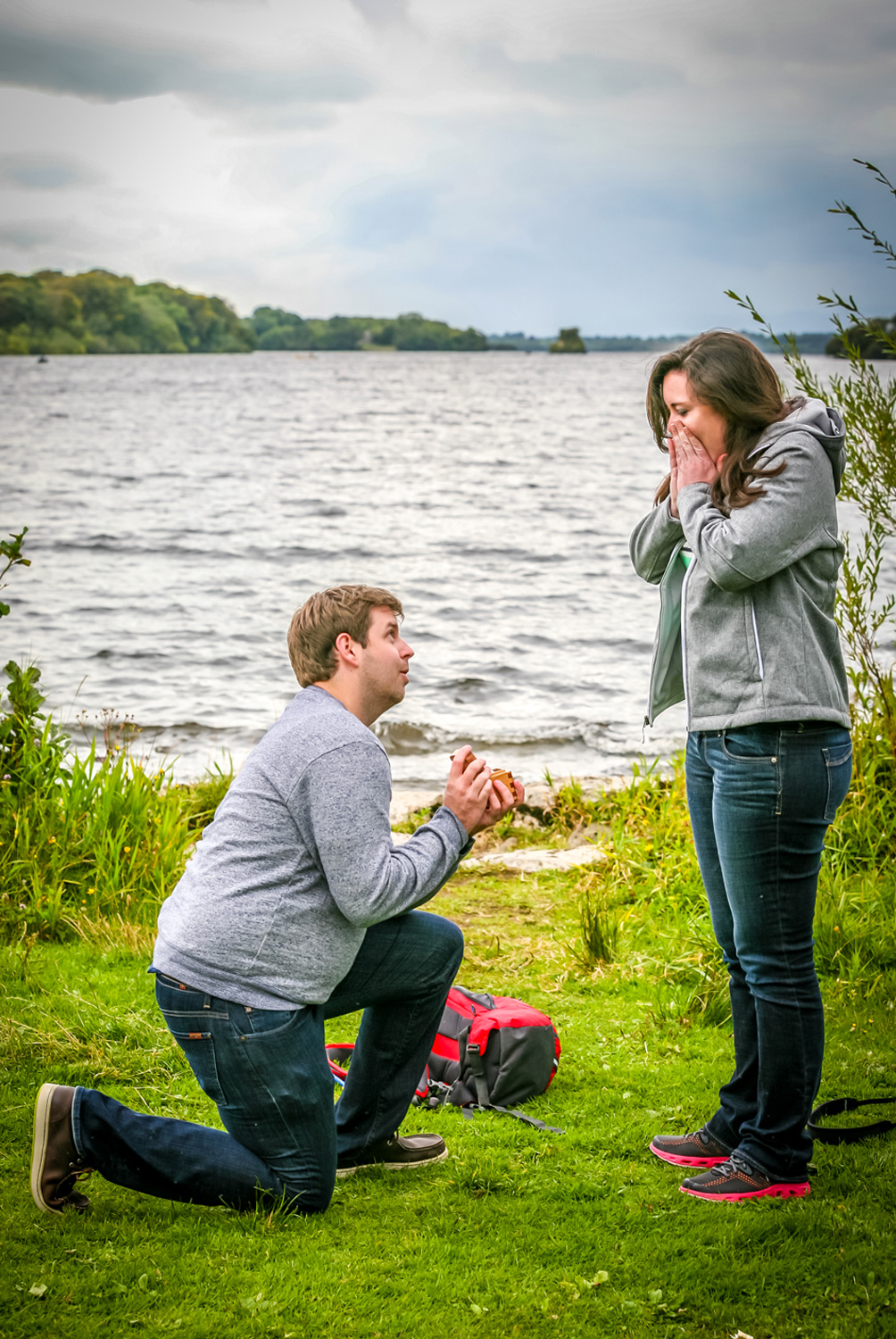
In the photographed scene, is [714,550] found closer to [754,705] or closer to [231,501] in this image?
[754,705]

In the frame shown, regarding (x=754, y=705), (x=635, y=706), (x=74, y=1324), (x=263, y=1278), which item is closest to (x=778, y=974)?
(x=754, y=705)

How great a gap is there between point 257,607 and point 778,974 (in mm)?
15458

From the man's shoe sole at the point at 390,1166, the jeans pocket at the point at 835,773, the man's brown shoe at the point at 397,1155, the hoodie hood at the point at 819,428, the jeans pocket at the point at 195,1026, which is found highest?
the hoodie hood at the point at 819,428

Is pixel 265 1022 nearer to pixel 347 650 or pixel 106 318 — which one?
pixel 347 650

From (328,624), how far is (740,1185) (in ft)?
6.60

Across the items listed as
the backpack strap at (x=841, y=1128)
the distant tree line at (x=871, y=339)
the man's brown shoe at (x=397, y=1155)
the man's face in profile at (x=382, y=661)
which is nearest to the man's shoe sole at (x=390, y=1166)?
the man's brown shoe at (x=397, y=1155)

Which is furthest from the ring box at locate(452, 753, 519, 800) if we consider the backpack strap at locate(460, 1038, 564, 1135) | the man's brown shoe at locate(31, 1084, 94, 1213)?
the man's brown shoe at locate(31, 1084, 94, 1213)

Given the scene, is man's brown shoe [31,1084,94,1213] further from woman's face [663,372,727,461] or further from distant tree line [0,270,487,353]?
distant tree line [0,270,487,353]

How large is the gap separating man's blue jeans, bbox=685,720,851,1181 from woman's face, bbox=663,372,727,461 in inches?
32.8

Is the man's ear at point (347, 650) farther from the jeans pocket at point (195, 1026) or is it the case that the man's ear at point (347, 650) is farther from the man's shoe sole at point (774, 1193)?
the man's shoe sole at point (774, 1193)

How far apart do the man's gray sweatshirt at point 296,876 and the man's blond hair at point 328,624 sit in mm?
192

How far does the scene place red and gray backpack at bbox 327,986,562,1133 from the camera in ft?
12.3

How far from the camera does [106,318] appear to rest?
102m

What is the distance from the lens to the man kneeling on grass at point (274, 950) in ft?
8.93
